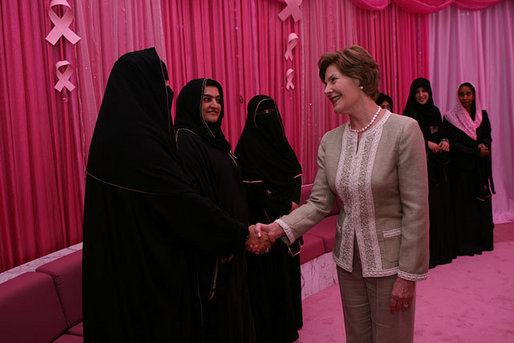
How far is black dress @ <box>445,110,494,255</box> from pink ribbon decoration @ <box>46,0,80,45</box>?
12.1 feet

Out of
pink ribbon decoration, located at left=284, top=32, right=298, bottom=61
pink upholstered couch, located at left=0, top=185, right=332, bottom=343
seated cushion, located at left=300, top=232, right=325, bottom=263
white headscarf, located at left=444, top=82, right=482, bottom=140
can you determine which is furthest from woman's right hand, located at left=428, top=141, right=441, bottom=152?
pink upholstered couch, located at left=0, top=185, right=332, bottom=343

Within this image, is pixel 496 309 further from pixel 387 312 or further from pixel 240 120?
pixel 240 120

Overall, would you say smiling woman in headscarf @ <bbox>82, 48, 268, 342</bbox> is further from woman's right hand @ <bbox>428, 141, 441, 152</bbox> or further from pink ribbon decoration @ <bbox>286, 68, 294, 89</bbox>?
woman's right hand @ <bbox>428, 141, 441, 152</bbox>

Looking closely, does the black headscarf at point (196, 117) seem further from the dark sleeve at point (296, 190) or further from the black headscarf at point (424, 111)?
the black headscarf at point (424, 111)

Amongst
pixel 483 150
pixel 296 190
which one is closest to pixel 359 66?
pixel 296 190

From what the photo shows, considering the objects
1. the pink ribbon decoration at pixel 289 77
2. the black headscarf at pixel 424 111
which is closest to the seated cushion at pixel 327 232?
the black headscarf at pixel 424 111

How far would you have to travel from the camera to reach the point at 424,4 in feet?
17.2

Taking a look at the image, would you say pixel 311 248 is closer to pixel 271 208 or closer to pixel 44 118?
pixel 271 208

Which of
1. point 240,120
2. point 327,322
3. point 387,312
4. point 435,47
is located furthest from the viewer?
point 435,47

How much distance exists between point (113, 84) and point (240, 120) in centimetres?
237

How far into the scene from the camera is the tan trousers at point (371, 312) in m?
1.51

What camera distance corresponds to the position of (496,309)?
2984mm

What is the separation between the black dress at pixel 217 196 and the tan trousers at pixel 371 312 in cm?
50

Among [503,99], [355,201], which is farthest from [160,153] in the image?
[503,99]
